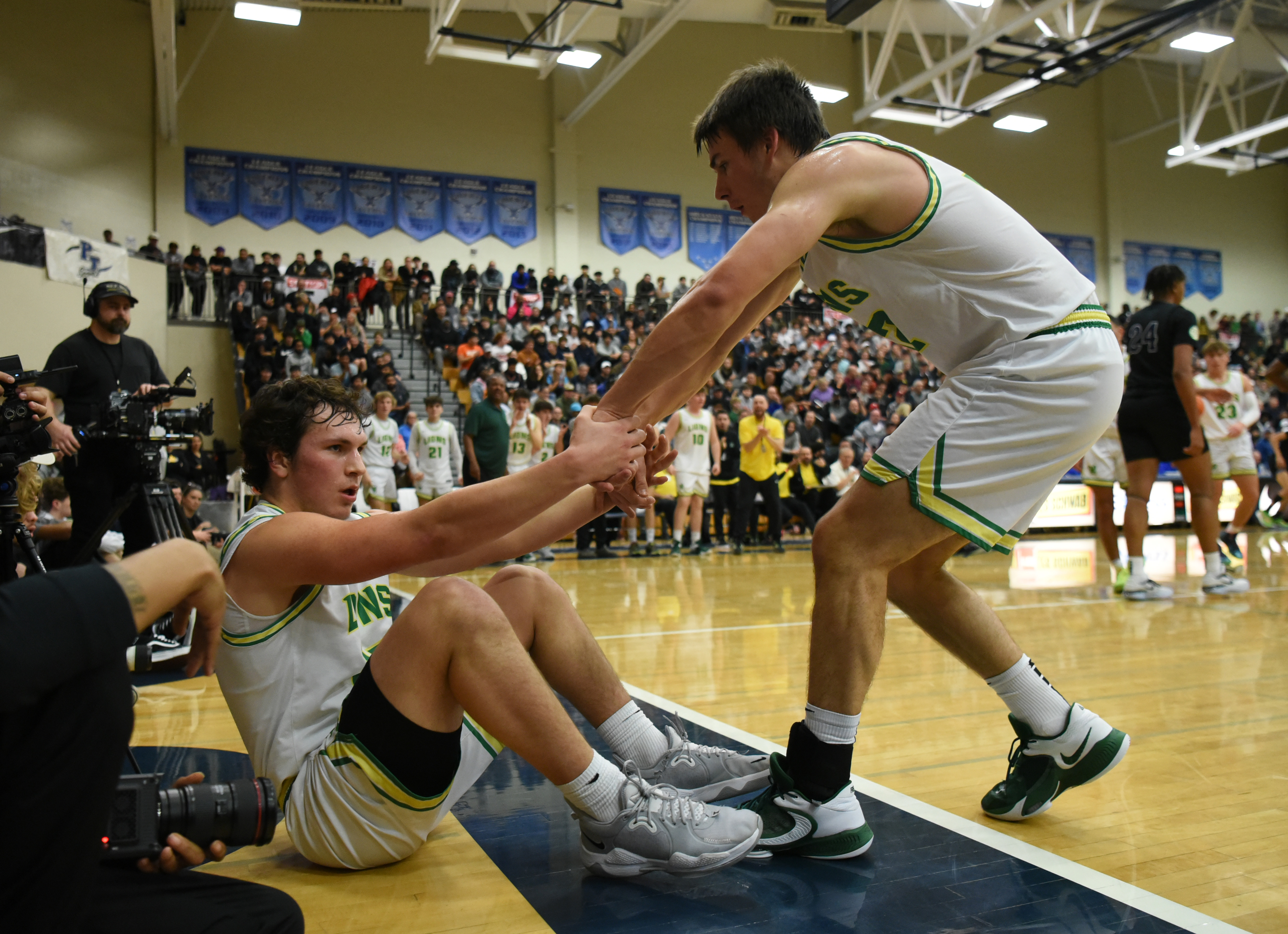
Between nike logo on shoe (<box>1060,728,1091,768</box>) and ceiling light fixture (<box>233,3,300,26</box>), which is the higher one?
ceiling light fixture (<box>233,3,300,26</box>)

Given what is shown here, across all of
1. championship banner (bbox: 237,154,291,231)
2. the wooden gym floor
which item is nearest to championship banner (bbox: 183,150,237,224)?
championship banner (bbox: 237,154,291,231)

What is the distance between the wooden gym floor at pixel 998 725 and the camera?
69.3 inches

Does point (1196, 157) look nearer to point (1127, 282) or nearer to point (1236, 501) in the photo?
point (1127, 282)

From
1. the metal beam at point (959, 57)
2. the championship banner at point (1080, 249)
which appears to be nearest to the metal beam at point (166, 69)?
the metal beam at point (959, 57)

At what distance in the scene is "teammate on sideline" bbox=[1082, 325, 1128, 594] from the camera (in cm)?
630

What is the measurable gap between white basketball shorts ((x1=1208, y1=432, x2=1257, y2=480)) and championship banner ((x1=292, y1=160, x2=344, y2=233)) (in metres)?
16.0

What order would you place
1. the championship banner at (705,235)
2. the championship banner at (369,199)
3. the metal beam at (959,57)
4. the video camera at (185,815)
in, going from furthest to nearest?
the championship banner at (705,235), the championship banner at (369,199), the metal beam at (959,57), the video camera at (185,815)

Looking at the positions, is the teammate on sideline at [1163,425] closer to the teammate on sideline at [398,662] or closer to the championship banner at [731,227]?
the teammate on sideline at [398,662]

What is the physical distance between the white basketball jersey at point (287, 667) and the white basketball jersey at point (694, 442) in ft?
25.5

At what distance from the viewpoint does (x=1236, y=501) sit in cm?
1293

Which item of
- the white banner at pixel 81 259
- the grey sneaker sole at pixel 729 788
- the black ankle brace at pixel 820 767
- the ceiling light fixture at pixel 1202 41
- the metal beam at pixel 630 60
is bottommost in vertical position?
the grey sneaker sole at pixel 729 788

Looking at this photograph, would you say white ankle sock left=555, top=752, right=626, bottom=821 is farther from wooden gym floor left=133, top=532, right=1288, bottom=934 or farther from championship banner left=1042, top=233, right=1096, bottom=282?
championship banner left=1042, top=233, right=1096, bottom=282

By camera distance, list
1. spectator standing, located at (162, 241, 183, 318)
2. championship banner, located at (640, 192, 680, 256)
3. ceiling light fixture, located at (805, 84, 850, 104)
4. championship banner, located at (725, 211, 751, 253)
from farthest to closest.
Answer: championship banner, located at (725, 211, 751, 253)
championship banner, located at (640, 192, 680, 256)
ceiling light fixture, located at (805, 84, 850, 104)
spectator standing, located at (162, 241, 183, 318)

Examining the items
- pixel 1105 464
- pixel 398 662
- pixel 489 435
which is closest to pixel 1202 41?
pixel 1105 464
